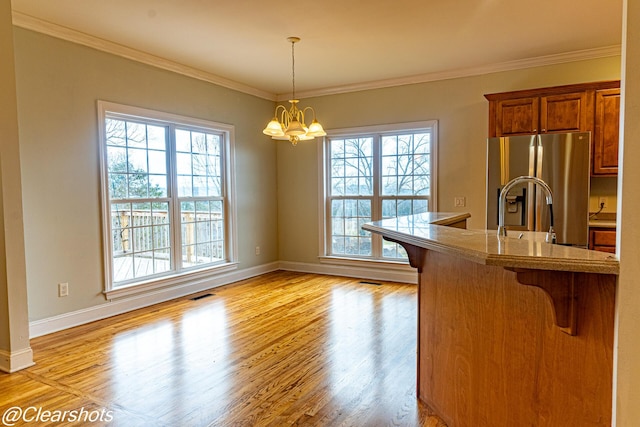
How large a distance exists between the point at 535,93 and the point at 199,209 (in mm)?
4043

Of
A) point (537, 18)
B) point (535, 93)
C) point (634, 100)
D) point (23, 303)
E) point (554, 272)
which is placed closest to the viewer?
point (634, 100)

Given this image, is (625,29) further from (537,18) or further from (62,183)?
(62,183)

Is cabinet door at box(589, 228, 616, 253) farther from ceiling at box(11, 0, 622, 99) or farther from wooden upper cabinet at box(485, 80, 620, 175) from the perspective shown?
ceiling at box(11, 0, 622, 99)

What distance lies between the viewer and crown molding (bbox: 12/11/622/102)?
342 cm

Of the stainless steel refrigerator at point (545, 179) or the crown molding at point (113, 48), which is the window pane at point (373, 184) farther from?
the crown molding at point (113, 48)

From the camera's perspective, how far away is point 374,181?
555cm

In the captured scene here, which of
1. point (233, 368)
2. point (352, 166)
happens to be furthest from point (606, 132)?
point (233, 368)

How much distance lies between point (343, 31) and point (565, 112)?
7.78 feet

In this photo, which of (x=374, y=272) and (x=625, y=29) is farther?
(x=374, y=272)

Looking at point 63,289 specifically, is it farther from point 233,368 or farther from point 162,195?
point 233,368

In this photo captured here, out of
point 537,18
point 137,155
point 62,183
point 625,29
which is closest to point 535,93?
point 537,18

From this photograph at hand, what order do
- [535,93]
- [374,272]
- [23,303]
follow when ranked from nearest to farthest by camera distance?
1. [23,303]
2. [535,93]
3. [374,272]

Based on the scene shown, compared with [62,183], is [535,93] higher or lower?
higher

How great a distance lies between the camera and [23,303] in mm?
2828
